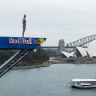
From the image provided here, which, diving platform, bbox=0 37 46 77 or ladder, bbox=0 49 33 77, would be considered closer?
diving platform, bbox=0 37 46 77

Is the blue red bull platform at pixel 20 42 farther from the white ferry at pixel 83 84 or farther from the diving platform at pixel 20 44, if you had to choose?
the white ferry at pixel 83 84

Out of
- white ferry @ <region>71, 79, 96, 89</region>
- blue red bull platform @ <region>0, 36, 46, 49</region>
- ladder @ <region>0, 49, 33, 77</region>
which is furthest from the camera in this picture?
white ferry @ <region>71, 79, 96, 89</region>

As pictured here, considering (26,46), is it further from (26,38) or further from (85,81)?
(85,81)

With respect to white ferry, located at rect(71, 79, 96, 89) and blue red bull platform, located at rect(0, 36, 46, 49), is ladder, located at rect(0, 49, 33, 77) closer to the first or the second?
blue red bull platform, located at rect(0, 36, 46, 49)

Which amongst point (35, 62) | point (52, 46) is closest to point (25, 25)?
point (35, 62)

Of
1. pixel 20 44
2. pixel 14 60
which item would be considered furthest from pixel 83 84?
pixel 20 44

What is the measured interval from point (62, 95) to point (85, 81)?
20.3ft

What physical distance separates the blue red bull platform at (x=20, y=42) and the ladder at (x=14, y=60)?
16 centimetres

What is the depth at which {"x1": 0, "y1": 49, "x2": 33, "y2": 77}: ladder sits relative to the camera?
A: 754cm

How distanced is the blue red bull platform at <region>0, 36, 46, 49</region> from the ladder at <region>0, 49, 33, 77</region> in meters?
0.16

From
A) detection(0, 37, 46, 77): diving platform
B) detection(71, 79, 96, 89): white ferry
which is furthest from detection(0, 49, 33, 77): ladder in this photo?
detection(71, 79, 96, 89): white ferry

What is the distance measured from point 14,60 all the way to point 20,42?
43cm

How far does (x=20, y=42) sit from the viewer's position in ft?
24.1

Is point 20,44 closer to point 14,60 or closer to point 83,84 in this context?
point 14,60
